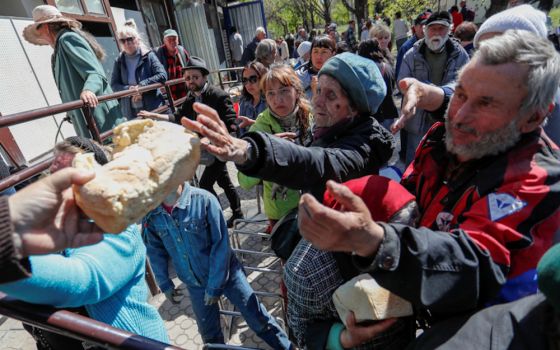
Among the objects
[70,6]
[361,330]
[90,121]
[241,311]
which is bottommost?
[241,311]

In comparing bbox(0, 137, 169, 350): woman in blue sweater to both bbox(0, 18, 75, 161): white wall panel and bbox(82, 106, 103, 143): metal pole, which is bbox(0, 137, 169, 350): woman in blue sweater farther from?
bbox(0, 18, 75, 161): white wall panel

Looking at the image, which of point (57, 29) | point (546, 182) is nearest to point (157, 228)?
point (546, 182)

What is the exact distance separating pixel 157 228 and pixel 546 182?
206 cm

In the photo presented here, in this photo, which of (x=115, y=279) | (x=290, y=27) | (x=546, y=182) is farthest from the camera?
(x=290, y=27)

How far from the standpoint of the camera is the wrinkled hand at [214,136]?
44.9 inches

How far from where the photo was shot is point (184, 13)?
1025 centimetres

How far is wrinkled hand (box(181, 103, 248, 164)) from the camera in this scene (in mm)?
1140

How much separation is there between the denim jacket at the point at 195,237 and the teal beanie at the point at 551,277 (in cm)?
169

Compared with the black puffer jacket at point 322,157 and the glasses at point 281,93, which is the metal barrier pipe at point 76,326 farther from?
the glasses at point 281,93

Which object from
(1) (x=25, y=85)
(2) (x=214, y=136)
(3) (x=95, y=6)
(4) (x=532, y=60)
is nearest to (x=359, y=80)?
(4) (x=532, y=60)

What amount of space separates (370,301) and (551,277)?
48 cm

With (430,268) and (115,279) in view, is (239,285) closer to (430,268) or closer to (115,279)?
(115,279)

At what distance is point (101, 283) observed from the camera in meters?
1.29

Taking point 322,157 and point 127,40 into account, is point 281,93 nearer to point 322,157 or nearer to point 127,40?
point 322,157
